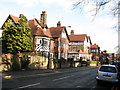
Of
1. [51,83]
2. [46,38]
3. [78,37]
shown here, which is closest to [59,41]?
[46,38]

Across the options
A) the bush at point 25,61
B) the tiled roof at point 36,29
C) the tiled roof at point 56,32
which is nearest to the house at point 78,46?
the tiled roof at point 56,32

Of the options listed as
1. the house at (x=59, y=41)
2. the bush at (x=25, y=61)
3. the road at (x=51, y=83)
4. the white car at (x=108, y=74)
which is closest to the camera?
the road at (x=51, y=83)

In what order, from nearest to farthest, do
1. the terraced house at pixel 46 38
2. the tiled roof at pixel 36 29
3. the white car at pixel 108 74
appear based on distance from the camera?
the white car at pixel 108 74
the terraced house at pixel 46 38
the tiled roof at pixel 36 29

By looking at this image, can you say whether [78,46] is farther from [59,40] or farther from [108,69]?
[108,69]

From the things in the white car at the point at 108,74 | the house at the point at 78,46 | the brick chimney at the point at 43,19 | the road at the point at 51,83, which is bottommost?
the road at the point at 51,83

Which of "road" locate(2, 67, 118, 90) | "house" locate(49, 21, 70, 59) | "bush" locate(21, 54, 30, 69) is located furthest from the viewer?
"house" locate(49, 21, 70, 59)

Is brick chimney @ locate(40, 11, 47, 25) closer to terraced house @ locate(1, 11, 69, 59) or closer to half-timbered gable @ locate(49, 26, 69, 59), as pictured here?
terraced house @ locate(1, 11, 69, 59)

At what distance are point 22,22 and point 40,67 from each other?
9.79m

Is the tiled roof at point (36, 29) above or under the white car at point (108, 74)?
above

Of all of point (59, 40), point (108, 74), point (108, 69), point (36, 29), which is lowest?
point (108, 74)

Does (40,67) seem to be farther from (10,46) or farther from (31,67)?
(10,46)

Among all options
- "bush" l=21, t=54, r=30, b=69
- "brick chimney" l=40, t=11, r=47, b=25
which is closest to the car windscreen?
"bush" l=21, t=54, r=30, b=69

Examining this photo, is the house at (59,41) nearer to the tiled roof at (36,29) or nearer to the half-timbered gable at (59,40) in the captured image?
the half-timbered gable at (59,40)

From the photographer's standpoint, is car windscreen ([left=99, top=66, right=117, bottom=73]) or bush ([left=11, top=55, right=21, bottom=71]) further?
bush ([left=11, top=55, right=21, bottom=71])
